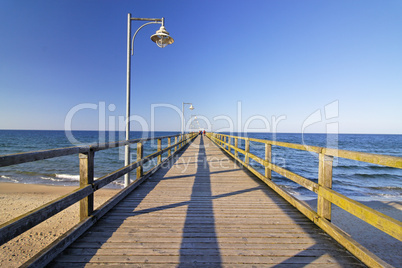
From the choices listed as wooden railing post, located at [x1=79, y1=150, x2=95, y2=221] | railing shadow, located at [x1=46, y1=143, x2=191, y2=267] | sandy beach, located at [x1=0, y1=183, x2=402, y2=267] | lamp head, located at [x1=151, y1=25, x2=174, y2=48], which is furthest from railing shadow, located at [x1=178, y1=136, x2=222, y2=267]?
lamp head, located at [x1=151, y1=25, x2=174, y2=48]

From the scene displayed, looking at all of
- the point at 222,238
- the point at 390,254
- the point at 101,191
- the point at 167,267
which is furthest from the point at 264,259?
the point at 101,191

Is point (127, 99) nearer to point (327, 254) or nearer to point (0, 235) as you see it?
point (0, 235)

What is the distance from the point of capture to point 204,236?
98.1 inches

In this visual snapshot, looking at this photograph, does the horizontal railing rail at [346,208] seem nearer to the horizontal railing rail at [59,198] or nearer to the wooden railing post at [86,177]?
the horizontal railing rail at [59,198]

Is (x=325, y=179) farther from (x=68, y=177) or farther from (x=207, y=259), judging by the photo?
(x=68, y=177)

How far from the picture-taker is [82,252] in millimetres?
2129

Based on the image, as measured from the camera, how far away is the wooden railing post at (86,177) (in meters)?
2.54

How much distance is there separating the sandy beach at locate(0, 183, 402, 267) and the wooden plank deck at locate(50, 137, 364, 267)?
3462 millimetres

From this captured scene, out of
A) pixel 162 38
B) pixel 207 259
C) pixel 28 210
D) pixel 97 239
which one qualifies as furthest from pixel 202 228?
pixel 28 210

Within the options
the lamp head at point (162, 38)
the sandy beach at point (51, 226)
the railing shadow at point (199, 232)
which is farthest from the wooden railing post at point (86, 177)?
the lamp head at point (162, 38)

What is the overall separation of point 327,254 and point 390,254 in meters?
5.04

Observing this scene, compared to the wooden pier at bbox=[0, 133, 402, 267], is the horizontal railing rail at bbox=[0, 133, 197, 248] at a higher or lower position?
higher

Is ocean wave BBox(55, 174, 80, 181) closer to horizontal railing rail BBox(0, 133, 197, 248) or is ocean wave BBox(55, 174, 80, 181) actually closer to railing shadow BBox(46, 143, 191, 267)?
railing shadow BBox(46, 143, 191, 267)

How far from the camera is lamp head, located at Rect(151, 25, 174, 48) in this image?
19.3 feet
